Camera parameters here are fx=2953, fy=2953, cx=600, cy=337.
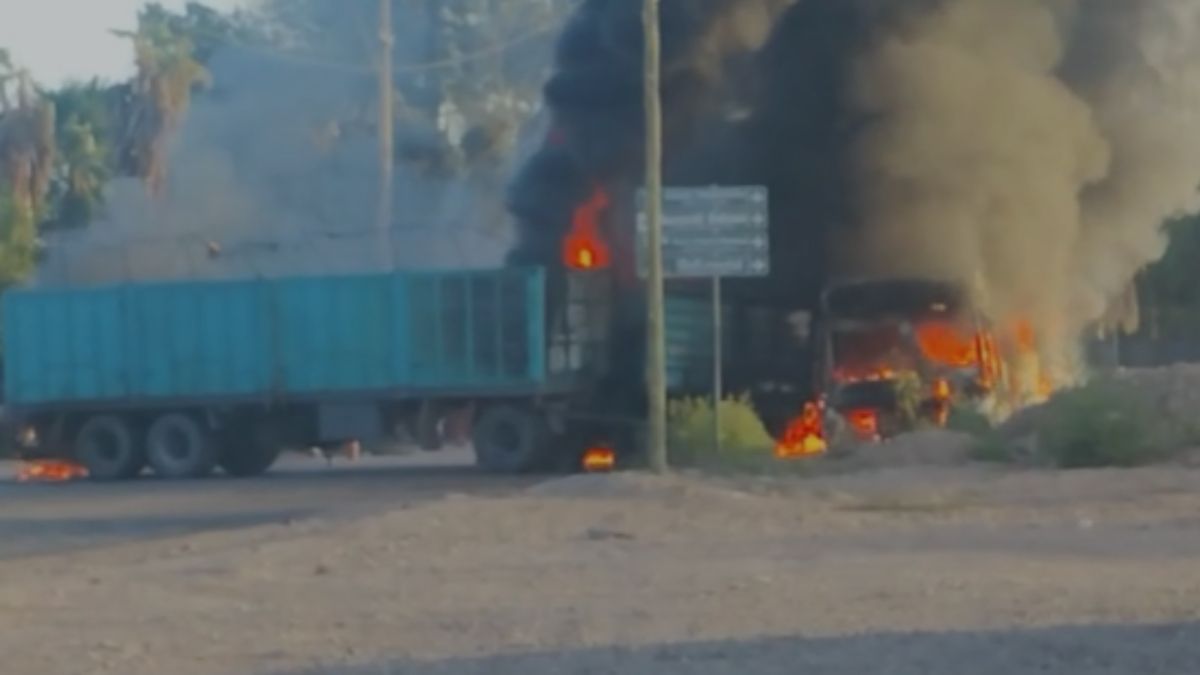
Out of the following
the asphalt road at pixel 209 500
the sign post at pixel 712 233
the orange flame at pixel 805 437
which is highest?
the sign post at pixel 712 233

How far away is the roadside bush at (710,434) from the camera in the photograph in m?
37.3

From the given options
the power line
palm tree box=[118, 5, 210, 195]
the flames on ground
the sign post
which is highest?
the power line

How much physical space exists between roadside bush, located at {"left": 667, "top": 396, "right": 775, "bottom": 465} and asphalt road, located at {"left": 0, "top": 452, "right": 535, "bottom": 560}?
2.11 m

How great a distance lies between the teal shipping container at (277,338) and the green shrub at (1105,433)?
9569 millimetres

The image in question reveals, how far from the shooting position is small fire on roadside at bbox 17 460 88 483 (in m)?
45.8

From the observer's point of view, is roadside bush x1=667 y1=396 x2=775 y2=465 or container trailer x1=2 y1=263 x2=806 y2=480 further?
container trailer x1=2 y1=263 x2=806 y2=480

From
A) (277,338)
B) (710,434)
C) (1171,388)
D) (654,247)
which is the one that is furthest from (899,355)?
(654,247)

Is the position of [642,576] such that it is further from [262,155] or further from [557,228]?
[262,155]

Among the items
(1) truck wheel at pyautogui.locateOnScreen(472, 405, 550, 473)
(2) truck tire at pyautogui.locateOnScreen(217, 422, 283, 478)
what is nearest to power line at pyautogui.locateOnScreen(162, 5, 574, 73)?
(2) truck tire at pyautogui.locateOnScreen(217, 422, 283, 478)

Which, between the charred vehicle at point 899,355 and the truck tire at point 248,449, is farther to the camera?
the truck tire at point 248,449

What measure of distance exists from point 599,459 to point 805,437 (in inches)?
119

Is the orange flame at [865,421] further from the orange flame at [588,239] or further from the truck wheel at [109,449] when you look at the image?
the truck wheel at [109,449]

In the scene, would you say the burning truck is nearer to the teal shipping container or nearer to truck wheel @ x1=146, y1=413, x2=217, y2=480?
the teal shipping container

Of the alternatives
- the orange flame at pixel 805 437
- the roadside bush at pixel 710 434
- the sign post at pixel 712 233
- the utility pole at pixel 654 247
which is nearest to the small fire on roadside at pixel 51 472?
the roadside bush at pixel 710 434
